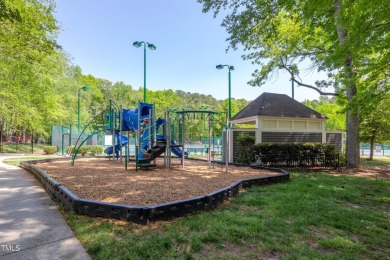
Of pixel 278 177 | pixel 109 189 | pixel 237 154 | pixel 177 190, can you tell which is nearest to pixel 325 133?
pixel 237 154

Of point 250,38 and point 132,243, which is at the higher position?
point 250,38

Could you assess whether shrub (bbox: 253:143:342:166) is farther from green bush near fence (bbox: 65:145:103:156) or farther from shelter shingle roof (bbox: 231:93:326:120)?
green bush near fence (bbox: 65:145:103:156)

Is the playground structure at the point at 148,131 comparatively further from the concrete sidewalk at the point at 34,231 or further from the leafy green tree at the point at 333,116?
the leafy green tree at the point at 333,116

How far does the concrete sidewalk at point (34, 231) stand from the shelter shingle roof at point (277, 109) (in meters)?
11.8

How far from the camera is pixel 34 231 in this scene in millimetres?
3393

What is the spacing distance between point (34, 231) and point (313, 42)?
16040 millimetres

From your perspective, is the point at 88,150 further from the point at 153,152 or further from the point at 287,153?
the point at 287,153

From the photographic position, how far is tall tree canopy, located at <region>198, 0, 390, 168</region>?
6.90 m

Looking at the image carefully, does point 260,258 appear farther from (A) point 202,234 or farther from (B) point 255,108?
(B) point 255,108

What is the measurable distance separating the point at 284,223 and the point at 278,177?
3.97 metres

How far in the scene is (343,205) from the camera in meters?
5.16

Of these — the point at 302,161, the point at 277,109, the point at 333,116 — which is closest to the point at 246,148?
the point at 302,161

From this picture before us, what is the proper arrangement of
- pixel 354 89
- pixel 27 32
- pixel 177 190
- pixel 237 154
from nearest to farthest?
pixel 177 190, pixel 27 32, pixel 354 89, pixel 237 154

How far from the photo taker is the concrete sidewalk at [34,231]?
2766 millimetres
